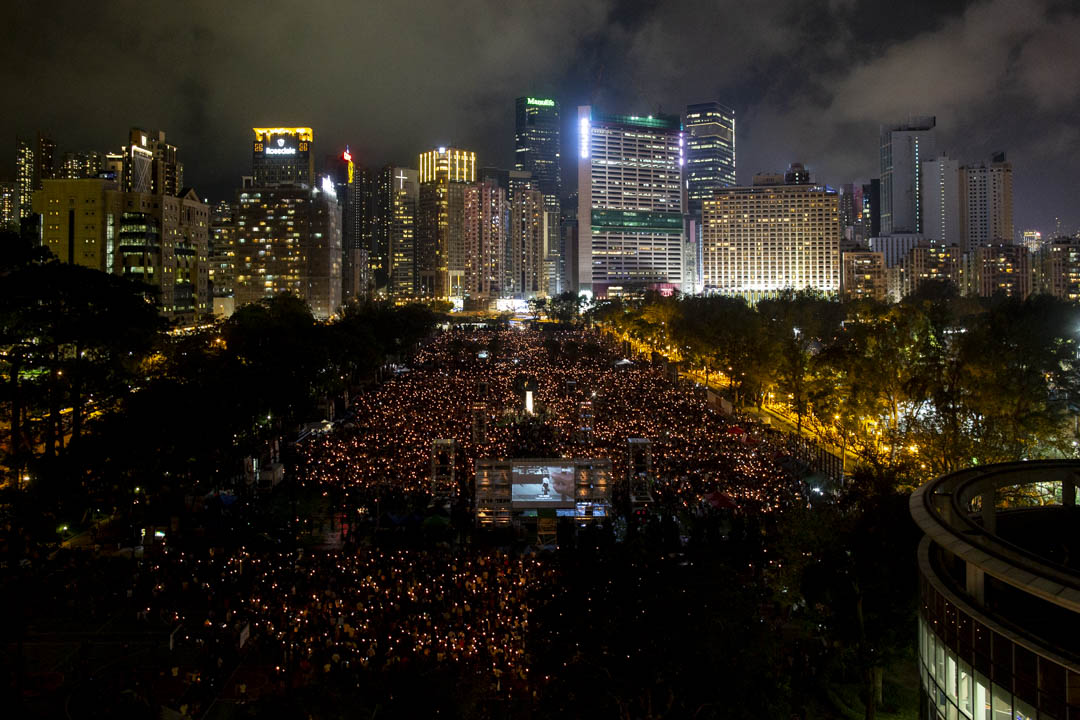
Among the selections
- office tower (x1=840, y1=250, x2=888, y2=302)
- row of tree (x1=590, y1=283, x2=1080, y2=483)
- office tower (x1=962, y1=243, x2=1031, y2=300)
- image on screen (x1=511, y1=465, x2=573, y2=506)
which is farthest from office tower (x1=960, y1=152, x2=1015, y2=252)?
image on screen (x1=511, y1=465, x2=573, y2=506)

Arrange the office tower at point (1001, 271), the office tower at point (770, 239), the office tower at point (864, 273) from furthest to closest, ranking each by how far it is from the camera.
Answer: the office tower at point (864, 273) < the office tower at point (770, 239) < the office tower at point (1001, 271)

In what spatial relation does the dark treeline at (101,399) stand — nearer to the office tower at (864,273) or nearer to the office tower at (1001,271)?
the office tower at (1001,271)

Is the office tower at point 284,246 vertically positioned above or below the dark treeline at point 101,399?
above

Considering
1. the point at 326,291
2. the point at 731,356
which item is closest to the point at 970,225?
the point at 326,291

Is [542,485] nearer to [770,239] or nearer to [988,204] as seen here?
[770,239]

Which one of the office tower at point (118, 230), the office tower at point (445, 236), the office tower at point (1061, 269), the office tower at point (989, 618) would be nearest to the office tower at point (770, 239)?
the office tower at point (1061, 269)

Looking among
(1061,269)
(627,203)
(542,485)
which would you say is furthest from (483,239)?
(542,485)

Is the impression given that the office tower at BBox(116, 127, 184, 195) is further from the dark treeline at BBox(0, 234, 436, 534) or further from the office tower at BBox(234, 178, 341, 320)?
the dark treeline at BBox(0, 234, 436, 534)
